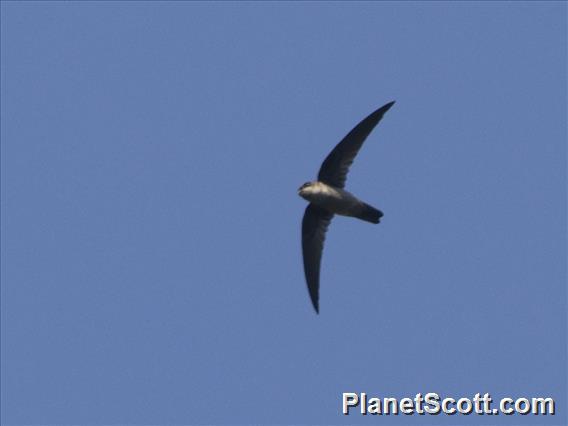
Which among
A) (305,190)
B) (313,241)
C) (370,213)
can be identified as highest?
(305,190)

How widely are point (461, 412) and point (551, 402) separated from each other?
151 centimetres

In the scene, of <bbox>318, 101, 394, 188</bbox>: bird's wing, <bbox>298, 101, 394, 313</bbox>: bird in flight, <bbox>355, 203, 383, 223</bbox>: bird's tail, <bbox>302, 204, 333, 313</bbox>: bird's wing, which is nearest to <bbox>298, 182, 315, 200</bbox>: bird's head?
<bbox>298, 101, 394, 313</bbox>: bird in flight

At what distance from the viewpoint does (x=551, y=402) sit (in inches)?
1095

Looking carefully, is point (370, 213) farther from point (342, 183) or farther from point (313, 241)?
point (313, 241)

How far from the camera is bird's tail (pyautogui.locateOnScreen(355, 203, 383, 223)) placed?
28953 mm

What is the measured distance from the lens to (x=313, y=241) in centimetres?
3000

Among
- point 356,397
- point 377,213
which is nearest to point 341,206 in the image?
point 377,213

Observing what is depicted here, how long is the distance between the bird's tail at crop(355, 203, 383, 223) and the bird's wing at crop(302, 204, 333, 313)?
101cm

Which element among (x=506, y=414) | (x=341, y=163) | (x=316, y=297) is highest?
(x=341, y=163)

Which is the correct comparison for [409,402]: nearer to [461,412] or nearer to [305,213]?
[461,412]

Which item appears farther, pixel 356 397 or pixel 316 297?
pixel 316 297

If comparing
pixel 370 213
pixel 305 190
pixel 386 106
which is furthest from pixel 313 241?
pixel 386 106

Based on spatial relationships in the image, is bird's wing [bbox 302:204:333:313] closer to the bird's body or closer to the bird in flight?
the bird in flight

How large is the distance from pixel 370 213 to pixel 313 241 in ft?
4.90
